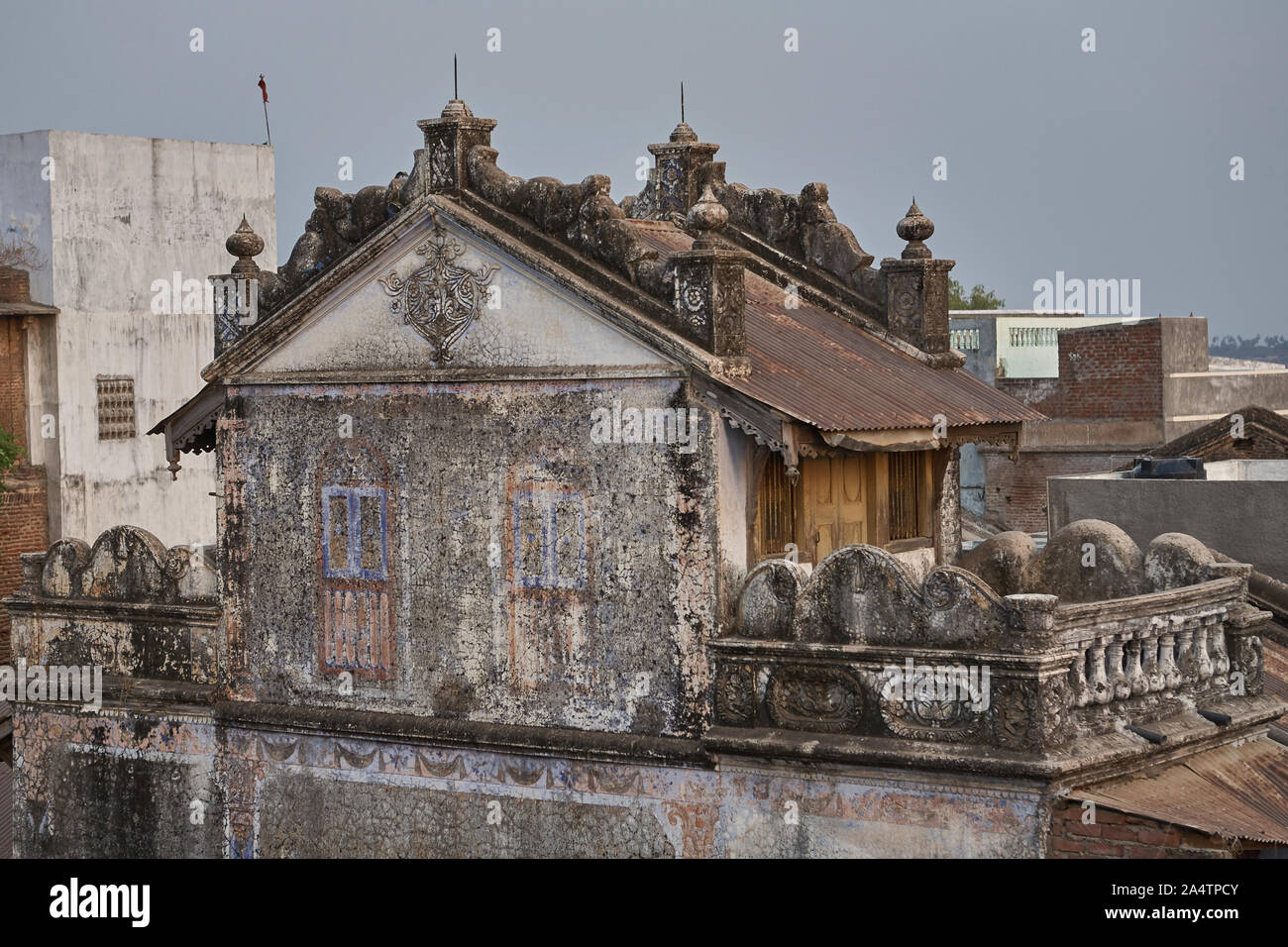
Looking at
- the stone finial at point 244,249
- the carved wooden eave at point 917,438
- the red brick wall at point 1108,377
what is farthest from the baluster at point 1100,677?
the red brick wall at point 1108,377

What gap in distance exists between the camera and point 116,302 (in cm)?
3597

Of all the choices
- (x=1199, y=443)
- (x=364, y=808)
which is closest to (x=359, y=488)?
(x=364, y=808)

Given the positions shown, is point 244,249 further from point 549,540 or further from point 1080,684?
point 1080,684

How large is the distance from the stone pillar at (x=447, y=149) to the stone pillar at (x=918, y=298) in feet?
12.9

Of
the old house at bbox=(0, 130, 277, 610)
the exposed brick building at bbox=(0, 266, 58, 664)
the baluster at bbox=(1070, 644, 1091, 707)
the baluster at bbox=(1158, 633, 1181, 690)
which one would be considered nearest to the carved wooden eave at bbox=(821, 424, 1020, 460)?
the baluster at bbox=(1070, 644, 1091, 707)

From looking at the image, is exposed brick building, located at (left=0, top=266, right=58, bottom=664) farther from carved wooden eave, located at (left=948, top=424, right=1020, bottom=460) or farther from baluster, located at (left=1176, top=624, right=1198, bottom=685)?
baluster, located at (left=1176, top=624, right=1198, bottom=685)

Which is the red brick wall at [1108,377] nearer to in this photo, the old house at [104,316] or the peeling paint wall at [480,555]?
the old house at [104,316]

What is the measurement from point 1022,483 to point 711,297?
2418 centimetres

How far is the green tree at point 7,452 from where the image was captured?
33875mm

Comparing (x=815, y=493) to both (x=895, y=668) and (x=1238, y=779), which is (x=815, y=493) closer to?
(x=895, y=668)

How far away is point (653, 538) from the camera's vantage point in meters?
14.3

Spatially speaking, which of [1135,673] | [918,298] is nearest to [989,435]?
[918,298]

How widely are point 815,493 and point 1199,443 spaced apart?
10781mm

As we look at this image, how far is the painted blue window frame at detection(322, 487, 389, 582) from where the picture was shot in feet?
51.0
